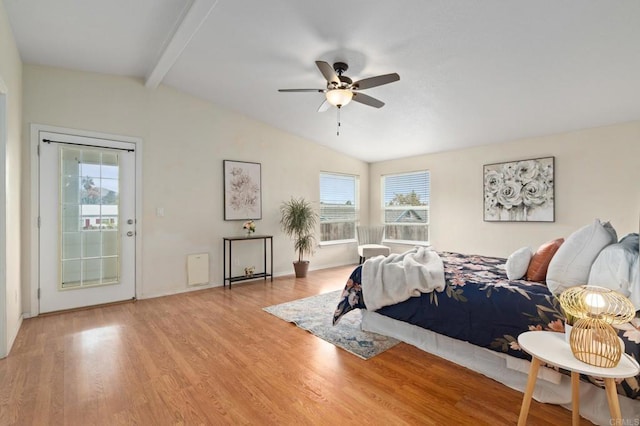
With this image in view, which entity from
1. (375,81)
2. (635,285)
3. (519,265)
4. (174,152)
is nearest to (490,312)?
(519,265)

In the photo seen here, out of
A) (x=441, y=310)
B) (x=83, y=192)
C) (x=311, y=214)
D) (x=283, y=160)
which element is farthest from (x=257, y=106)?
(x=441, y=310)

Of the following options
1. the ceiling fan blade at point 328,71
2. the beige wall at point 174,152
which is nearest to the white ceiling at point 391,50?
the beige wall at point 174,152

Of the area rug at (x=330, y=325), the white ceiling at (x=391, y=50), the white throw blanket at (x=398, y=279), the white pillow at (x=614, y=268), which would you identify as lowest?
the area rug at (x=330, y=325)

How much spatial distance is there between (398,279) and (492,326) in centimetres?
77

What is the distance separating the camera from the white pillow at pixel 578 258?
1963 millimetres

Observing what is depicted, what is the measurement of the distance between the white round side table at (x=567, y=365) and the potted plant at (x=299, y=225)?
161 inches

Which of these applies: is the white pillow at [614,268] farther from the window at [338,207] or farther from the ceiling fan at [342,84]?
the window at [338,207]

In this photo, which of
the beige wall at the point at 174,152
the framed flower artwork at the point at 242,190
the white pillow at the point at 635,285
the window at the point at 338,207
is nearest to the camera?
the white pillow at the point at 635,285

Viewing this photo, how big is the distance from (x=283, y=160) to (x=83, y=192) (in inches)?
117

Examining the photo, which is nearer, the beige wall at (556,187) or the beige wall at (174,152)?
the beige wall at (174,152)

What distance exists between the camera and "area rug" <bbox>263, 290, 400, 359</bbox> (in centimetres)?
269

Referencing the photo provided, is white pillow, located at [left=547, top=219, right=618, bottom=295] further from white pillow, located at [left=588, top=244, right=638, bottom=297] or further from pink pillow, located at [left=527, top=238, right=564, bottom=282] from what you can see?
pink pillow, located at [left=527, top=238, right=564, bottom=282]

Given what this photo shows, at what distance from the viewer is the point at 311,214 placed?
5.92 m

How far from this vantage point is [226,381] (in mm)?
2170
